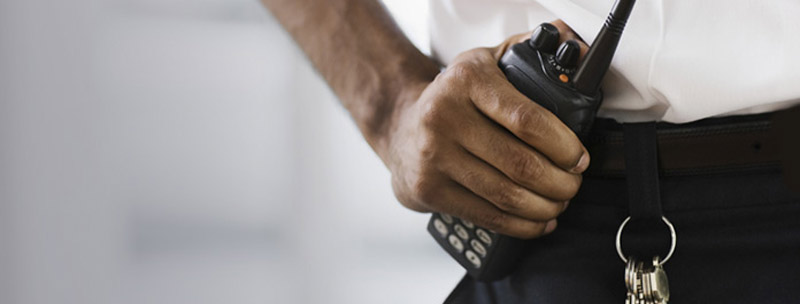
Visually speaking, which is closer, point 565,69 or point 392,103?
point 565,69

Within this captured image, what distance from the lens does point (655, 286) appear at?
547 mm

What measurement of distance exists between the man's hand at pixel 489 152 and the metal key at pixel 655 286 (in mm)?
69

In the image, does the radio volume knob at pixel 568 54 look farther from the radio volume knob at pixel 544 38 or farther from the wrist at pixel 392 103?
the wrist at pixel 392 103

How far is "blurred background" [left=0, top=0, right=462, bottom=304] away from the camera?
236 cm

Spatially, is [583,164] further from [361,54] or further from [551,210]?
[361,54]

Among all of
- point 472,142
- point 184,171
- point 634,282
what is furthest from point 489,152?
point 184,171

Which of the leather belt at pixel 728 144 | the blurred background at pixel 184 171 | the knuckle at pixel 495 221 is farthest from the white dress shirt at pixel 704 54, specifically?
the blurred background at pixel 184 171

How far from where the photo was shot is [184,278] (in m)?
2.68

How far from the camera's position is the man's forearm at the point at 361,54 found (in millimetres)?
698

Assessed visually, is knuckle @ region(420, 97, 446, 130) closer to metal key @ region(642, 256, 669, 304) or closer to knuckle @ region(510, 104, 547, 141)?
knuckle @ region(510, 104, 547, 141)

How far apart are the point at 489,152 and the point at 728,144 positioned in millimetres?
152

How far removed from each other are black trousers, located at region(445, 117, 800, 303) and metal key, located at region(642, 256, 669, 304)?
28 millimetres

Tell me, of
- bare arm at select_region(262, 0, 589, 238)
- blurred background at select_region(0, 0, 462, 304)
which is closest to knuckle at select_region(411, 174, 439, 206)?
bare arm at select_region(262, 0, 589, 238)

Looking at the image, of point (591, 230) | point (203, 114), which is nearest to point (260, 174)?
point (203, 114)
